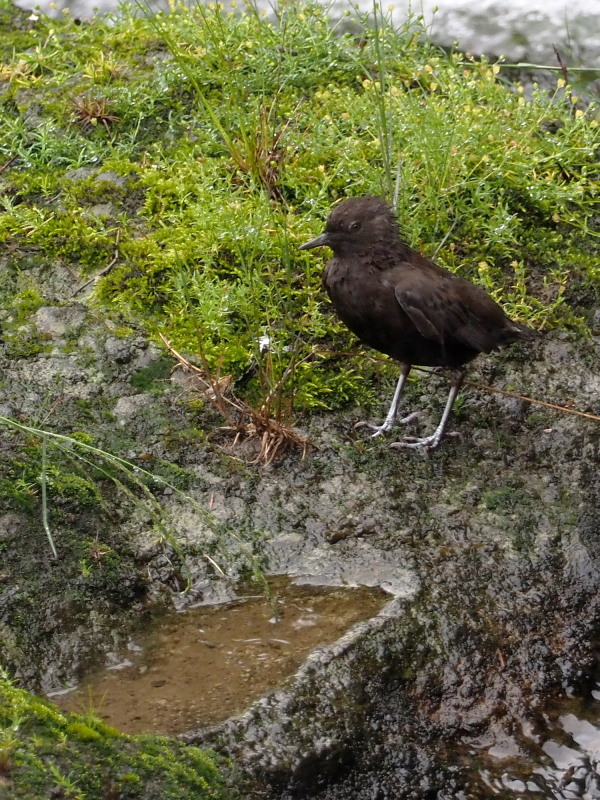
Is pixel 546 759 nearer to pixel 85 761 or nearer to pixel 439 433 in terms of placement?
pixel 85 761

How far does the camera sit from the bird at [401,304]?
487 cm

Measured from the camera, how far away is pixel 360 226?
507 cm

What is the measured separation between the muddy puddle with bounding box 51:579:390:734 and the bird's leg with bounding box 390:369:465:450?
1.06m

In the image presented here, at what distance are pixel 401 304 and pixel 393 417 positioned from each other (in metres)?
0.66

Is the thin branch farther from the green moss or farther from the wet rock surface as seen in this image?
the green moss

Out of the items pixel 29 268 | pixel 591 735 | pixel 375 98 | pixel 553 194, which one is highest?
pixel 375 98

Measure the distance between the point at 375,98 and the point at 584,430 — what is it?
8.53 ft

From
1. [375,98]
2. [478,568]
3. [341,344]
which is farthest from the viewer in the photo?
[375,98]

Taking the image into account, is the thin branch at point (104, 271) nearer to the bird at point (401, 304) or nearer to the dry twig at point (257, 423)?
the dry twig at point (257, 423)

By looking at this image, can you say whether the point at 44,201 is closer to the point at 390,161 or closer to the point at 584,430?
the point at 390,161

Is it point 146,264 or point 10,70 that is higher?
point 10,70

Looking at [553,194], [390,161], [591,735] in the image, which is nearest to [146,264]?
[390,161]

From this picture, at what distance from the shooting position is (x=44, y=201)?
6258 millimetres

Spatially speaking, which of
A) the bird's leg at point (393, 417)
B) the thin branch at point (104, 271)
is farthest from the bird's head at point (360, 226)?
the thin branch at point (104, 271)
